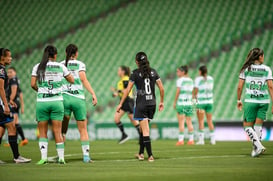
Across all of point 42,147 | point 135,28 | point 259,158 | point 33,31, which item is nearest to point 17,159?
point 42,147

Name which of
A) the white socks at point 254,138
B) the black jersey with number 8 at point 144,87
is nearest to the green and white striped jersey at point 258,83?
the white socks at point 254,138

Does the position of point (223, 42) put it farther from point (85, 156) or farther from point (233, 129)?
point (85, 156)

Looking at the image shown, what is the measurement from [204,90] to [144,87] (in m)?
7.18

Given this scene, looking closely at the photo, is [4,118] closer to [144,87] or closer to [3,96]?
[3,96]

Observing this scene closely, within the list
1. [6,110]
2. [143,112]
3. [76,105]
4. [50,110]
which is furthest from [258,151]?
[6,110]

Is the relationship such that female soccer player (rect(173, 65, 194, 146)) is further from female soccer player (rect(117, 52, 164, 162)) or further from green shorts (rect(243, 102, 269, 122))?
female soccer player (rect(117, 52, 164, 162))

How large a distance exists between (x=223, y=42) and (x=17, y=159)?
58.0 feet

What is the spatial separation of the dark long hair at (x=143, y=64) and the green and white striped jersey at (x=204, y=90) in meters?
7.18

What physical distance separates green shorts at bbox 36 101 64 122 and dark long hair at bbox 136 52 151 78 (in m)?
1.95

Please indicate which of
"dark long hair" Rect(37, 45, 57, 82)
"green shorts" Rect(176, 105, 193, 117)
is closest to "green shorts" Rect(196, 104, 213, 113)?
"green shorts" Rect(176, 105, 193, 117)

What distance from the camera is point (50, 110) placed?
12.1m

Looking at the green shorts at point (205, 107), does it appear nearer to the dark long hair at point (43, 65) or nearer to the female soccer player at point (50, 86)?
the female soccer player at point (50, 86)

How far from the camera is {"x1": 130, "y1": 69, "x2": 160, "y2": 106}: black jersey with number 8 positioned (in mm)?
13086

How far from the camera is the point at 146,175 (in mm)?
9836
